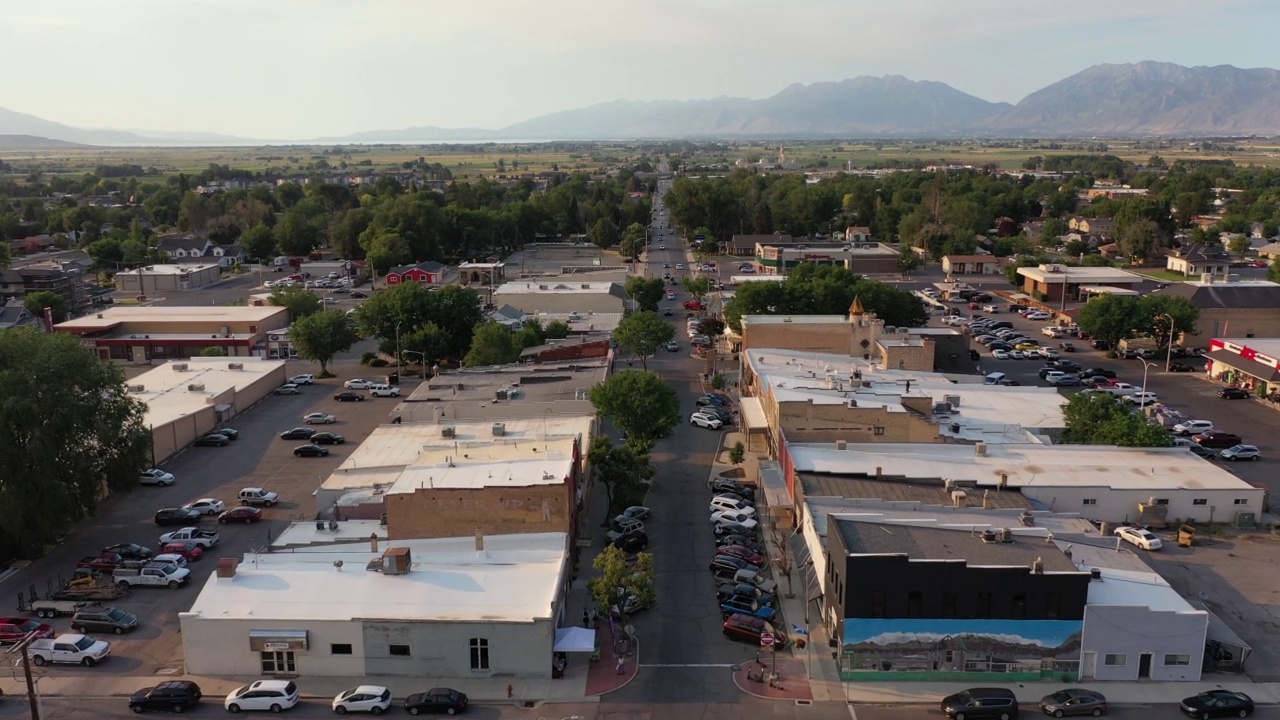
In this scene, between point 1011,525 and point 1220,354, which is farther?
point 1220,354

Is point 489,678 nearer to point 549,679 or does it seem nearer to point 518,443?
point 549,679

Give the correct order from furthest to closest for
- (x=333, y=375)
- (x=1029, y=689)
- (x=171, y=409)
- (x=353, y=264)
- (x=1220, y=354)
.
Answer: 1. (x=353, y=264)
2. (x=333, y=375)
3. (x=1220, y=354)
4. (x=171, y=409)
5. (x=1029, y=689)

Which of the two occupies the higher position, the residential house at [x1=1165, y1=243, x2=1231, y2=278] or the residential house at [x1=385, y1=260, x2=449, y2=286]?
the residential house at [x1=1165, y1=243, x2=1231, y2=278]

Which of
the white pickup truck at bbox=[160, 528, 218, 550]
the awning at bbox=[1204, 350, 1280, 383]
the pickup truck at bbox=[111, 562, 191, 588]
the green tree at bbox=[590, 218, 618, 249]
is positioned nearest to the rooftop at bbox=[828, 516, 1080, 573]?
the pickup truck at bbox=[111, 562, 191, 588]

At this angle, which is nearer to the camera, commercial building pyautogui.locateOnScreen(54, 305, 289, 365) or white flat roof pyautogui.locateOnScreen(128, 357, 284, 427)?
white flat roof pyautogui.locateOnScreen(128, 357, 284, 427)

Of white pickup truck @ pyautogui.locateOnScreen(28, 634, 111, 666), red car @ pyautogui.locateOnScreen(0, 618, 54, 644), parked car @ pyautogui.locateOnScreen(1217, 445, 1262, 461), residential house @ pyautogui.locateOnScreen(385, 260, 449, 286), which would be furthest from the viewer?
residential house @ pyautogui.locateOnScreen(385, 260, 449, 286)

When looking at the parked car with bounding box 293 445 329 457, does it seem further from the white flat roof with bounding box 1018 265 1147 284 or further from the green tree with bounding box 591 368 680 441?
the white flat roof with bounding box 1018 265 1147 284

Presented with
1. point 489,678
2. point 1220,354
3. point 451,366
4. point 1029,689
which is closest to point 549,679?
point 489,678

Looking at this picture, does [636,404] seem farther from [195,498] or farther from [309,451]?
[195,498]
